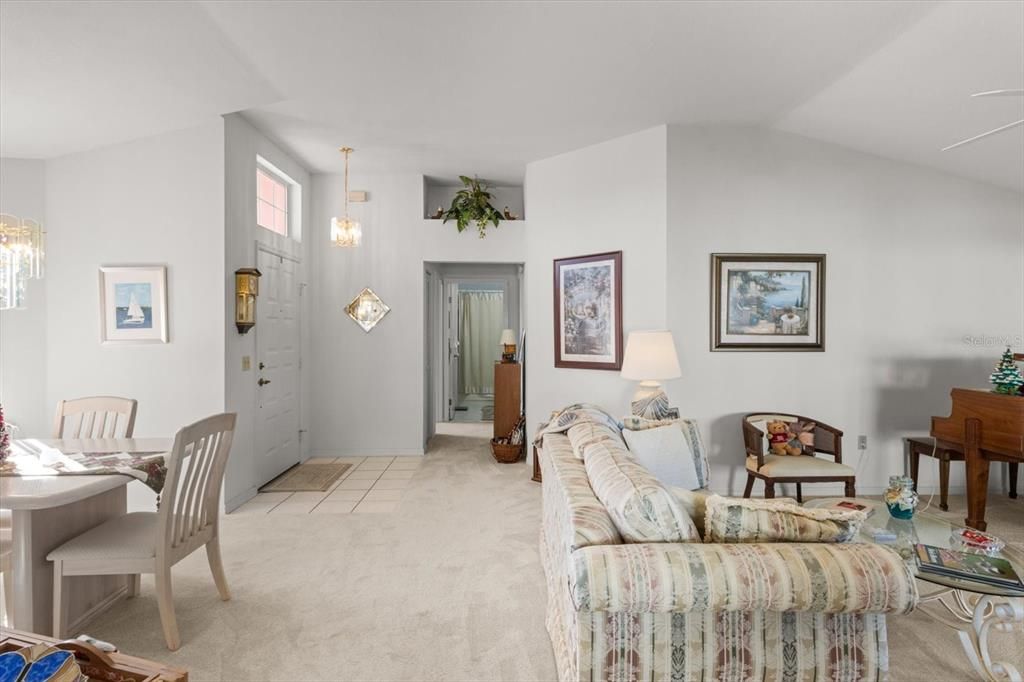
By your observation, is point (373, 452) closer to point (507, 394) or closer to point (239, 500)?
point (507, 394)

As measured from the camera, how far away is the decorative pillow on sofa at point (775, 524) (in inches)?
68.4

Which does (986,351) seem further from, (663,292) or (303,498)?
(303,498)

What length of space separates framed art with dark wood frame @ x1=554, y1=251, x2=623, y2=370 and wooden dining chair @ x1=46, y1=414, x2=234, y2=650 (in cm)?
310

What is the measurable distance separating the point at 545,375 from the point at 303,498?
238cm

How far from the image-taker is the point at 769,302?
4.33m

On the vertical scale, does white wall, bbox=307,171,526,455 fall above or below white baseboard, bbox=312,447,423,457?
above

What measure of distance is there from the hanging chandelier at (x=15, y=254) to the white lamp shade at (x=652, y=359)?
348 centimetres

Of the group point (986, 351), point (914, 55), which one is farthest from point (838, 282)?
point (914, 55)

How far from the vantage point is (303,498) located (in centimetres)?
433

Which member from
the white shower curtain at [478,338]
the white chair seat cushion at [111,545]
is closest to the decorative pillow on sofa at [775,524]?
the white chair seat cushion at [111,545]

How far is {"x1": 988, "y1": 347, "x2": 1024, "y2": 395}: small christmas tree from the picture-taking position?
3400 millimetres

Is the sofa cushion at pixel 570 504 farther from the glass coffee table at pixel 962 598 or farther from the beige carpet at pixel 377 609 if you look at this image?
the glass coffee table at pixel 962 598

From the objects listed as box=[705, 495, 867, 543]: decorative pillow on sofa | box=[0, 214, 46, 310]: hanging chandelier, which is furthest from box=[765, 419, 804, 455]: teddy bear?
box=[0, 214, 46, 310]: hanging chandelier

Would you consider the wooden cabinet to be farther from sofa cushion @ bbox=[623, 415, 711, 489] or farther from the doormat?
sofa cushion @ bbox=[623, 415, 711, 489]
